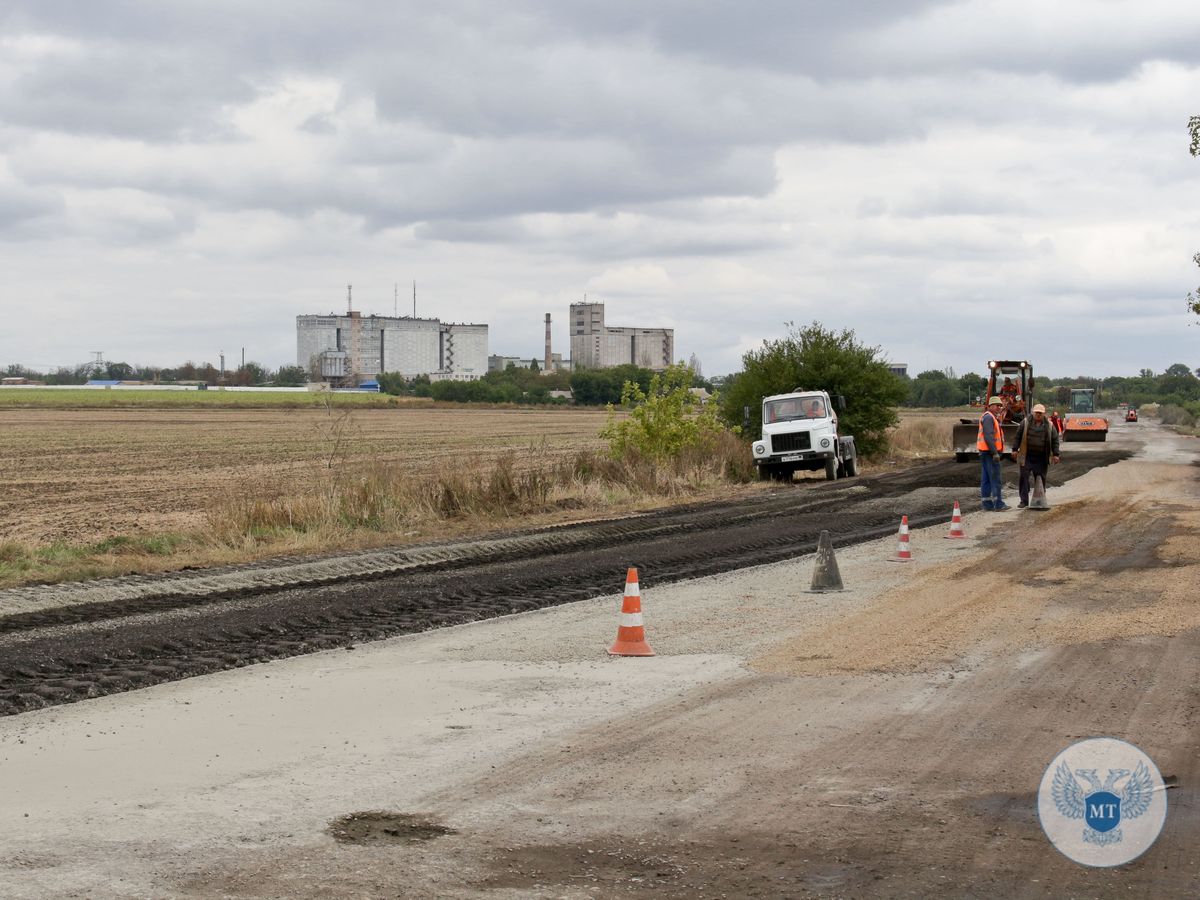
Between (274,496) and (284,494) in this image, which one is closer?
(274,496)

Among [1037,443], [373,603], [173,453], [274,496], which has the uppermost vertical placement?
[1037,443]

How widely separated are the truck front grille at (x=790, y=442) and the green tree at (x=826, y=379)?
5682mm

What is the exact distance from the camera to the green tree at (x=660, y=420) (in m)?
32.6

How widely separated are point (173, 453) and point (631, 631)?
136ft

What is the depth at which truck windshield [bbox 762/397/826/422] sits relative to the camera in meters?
35.3

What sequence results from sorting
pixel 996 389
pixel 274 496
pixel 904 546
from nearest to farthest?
1. pixel 904 546
2. pixel 274 496
3. pixel 996 389

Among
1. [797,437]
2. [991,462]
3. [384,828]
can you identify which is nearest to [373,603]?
[384,828]

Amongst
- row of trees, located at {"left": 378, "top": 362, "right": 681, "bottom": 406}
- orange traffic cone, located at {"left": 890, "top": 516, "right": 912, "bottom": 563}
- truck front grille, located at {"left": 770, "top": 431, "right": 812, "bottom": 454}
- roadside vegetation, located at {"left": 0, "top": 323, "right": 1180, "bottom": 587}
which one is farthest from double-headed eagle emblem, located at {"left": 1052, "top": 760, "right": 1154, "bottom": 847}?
row of trees, located at {"left": 378, "top": 362, "right": 681, "bottom": 406}

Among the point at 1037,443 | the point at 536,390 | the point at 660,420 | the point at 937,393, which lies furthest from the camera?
the point at 536,390

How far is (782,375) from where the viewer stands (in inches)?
1614

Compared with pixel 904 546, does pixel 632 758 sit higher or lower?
lower

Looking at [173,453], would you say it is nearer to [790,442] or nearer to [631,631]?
[790,442]

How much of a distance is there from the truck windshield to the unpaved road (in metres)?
21.7

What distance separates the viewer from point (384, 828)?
21.0 feet
